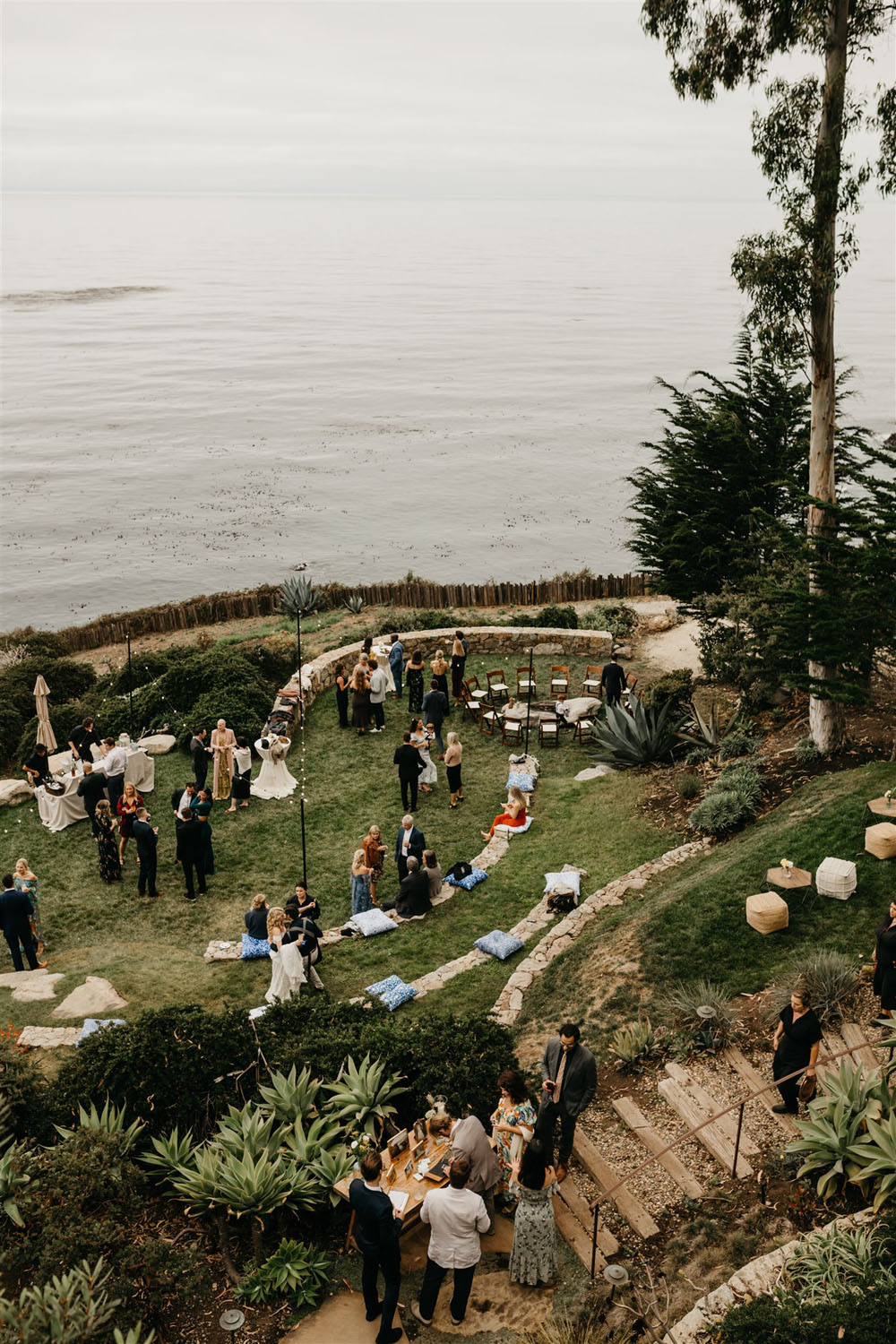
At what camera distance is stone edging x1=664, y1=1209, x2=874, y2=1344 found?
271 inches

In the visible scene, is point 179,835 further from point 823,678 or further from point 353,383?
point 353,383

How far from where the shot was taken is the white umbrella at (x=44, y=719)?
19781 millimetres

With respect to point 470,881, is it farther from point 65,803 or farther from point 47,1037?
point 65,803

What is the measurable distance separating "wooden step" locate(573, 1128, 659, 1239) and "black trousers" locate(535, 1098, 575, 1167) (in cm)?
14

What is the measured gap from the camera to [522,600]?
101ft

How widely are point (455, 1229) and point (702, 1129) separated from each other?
2.85m

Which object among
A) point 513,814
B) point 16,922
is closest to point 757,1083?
point 513,814

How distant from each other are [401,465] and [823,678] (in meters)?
52.7

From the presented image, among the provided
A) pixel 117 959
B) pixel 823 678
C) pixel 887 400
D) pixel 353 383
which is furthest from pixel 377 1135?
pixel 353 383

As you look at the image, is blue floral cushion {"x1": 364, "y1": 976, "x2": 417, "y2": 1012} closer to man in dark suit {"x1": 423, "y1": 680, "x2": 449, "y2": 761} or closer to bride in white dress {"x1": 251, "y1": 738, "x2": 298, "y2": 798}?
bride in white dress {"x1": 251, "y1": 738, "x2": 298, "y2": 798}

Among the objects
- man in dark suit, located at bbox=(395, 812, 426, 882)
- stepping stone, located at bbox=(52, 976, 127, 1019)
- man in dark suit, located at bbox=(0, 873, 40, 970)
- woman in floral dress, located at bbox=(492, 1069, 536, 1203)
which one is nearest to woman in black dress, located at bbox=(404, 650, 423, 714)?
man in dark suit, located at bbox=(395, 812, 426, 882)

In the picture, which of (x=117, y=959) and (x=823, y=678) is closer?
(x=117, y=959)

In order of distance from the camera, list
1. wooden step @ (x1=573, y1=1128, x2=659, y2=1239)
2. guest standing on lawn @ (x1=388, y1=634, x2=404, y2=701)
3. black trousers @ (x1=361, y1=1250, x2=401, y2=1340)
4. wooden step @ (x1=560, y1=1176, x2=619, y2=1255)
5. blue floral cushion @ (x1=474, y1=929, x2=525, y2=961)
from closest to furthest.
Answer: black trousers @ (x1=361, y1=1250, x2=401, y2=1340)
wooden step @ (x1=560, y1=1176, x2=619, y2=1255)
wooden step @ (x1=573, y1=1128, x2=659, y2=1239)
blue floral cushion @ (x1=474, y1=929, x2=525, y2=961)
guest standing on lawn @ (x1=388, y1=634, x2=404, y2=701)

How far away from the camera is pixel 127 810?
52.5 feet
